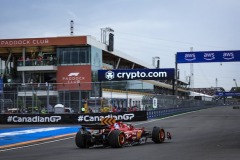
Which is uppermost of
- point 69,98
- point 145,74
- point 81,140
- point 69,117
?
point 145,74

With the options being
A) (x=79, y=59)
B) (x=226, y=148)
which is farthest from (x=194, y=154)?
(x=79, y=59)

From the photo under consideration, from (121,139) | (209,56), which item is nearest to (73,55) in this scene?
(209,56)

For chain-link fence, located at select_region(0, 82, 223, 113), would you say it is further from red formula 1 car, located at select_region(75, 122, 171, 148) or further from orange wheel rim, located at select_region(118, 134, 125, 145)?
orange wheel rim, located at select_region(118, 134, 125, 145)

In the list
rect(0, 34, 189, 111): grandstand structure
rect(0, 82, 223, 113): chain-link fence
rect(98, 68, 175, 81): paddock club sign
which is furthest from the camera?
rect(0, 34, 189, 111): grandstand structure

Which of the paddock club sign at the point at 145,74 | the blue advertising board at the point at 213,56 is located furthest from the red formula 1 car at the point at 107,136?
the blue advertising board at the point at 213,56

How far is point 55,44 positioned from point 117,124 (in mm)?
43026

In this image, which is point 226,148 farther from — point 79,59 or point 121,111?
point 79,59

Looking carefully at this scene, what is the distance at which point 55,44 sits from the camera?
5669 cm

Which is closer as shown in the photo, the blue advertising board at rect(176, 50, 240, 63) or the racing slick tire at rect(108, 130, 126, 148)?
the racing slick tire at rect(108, 130, 126, 148)

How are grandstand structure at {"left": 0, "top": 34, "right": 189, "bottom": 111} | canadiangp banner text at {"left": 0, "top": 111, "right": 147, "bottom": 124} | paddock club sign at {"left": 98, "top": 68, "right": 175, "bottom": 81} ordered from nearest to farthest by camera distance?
canadiangp banner text at {"left": 0, "top": 111, "right": 147, "bottom": 124} → paddock club sign at {"left": 98, "top": 68, "right": 175, "bottom": 81} → grandstand structure at {"left": 0, "top": 34, "right": 189, "bottom": 111}

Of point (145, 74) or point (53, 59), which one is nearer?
point (145, 74)

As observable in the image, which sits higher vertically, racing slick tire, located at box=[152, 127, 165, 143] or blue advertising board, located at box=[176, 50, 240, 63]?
blue advertising board, located at box=[176, 50, 240, 63]

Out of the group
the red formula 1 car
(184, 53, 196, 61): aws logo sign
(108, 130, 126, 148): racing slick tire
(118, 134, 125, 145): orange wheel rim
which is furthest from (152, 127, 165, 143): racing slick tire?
(184, 53, 196, 61): aws logo sign

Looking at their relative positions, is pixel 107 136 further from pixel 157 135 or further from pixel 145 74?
pixel 145 74
